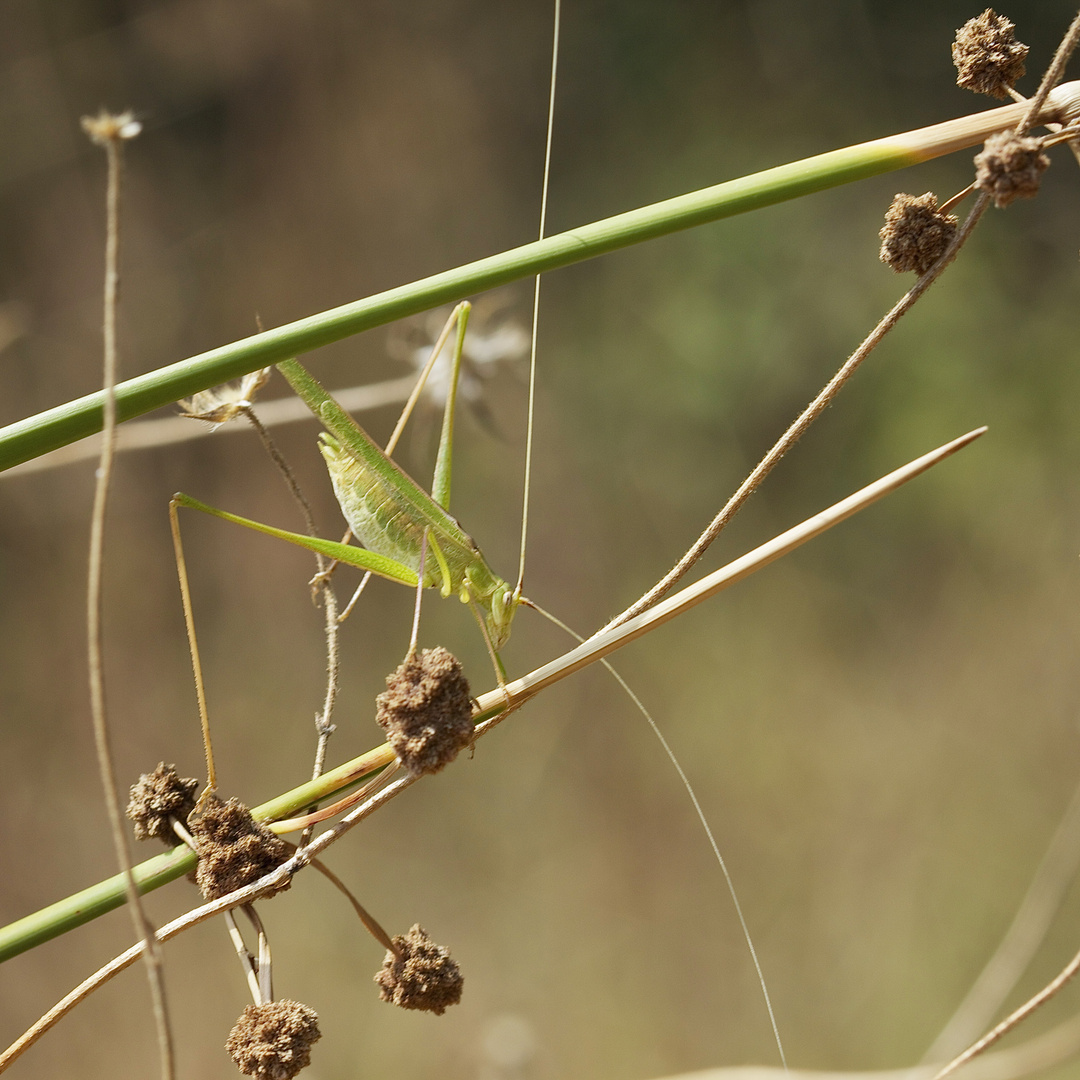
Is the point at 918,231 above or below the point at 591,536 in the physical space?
below

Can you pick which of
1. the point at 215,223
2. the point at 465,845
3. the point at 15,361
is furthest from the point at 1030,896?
the point at 15,361

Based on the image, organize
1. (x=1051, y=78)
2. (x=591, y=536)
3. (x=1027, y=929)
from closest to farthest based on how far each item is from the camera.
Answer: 1. (x=1051, y=78)
2. (x=1027, y=929)
3. (x=591, y=536)

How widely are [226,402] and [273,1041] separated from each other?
373 millimetres

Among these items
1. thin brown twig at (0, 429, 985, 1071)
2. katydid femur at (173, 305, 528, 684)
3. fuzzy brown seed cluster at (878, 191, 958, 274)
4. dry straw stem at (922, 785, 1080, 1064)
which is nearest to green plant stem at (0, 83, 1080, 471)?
fuzzy brown seed cluster at (878, 191, 958, 274)

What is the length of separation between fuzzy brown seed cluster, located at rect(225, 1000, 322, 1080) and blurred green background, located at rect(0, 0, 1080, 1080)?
63.0 inches

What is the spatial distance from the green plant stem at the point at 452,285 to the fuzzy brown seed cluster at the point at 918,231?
0.02m

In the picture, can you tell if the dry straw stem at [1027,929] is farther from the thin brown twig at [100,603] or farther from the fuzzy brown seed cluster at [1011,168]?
the thin brown twig at [100,603]

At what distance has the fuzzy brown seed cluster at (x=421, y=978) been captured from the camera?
355 mm

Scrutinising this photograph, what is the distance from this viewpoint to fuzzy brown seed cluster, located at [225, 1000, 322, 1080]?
1.02 ft

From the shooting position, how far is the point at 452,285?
333 millimetres

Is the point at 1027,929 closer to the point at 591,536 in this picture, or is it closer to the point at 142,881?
the point at 591,536

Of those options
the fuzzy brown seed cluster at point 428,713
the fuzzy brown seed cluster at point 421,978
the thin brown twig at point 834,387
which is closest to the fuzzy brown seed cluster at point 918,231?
the thin brown twig at point 834,387

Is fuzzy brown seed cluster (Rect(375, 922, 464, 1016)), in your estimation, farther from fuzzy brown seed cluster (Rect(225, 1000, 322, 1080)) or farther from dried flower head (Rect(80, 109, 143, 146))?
dried flower head (Rect(80, 109, 143, 146))

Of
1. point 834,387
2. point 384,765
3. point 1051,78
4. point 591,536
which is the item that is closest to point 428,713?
point 384,765
